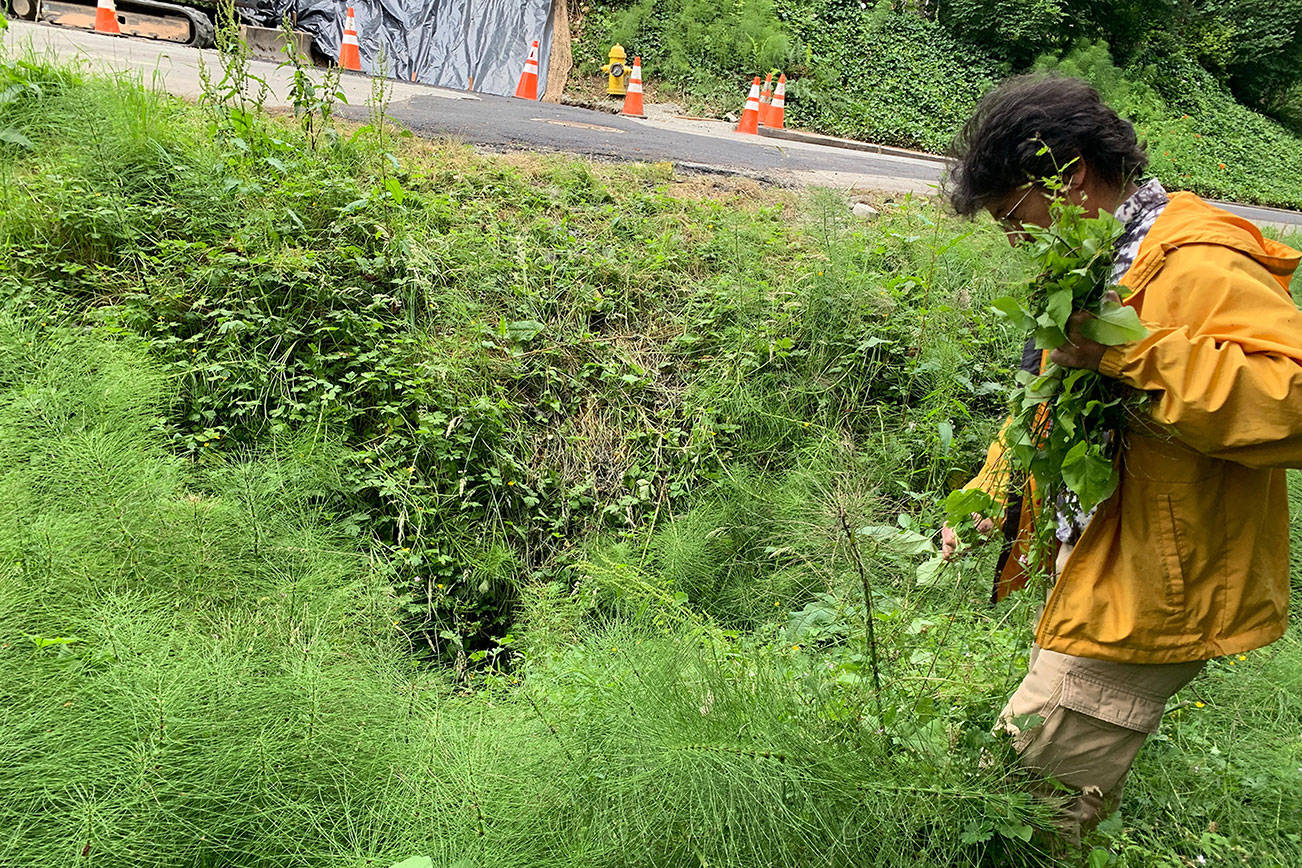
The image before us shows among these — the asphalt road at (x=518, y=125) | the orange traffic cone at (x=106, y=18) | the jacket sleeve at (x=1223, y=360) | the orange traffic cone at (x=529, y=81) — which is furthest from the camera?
the orange traffic cone at (x=529, y=81)

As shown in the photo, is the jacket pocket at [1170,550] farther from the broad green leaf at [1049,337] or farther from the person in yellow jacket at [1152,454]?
the broad green leaf at [1049,337]

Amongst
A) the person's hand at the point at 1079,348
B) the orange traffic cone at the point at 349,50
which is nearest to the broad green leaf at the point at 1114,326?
the person's hand at the point at 1079,348

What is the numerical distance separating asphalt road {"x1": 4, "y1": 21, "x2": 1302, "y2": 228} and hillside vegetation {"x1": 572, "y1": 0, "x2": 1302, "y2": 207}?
4.27 meters

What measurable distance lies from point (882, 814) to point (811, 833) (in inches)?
5.8

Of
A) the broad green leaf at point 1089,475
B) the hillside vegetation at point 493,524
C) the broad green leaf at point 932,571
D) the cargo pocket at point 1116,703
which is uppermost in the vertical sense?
the broad green leaf at point 1089,475

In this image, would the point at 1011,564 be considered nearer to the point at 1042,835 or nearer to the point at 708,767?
the point at 1042,835

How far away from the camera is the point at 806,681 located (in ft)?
6.11

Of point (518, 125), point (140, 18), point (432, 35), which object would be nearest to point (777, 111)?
point (432, 35)

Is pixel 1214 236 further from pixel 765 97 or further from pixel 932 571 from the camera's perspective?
pixel 765 97

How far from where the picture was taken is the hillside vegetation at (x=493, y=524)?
1.70 m

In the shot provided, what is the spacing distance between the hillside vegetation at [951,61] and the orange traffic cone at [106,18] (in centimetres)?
598

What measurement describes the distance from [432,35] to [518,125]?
15.2ft

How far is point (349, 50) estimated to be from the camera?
878 centimetres

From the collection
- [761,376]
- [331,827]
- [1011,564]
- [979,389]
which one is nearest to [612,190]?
[761,376]
